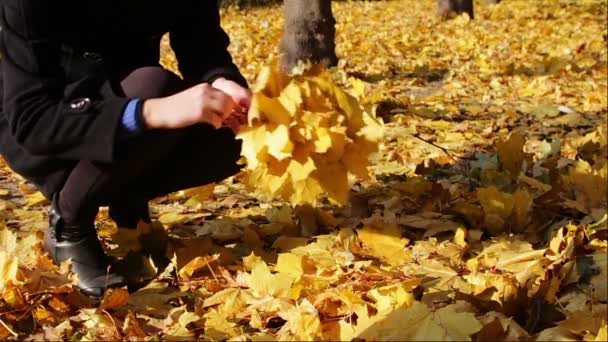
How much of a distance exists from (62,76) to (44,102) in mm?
86

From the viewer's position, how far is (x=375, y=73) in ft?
15.3

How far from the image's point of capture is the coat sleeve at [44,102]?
→ 1.41 meters

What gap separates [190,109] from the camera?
1.35m

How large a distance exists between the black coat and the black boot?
129 millimetres

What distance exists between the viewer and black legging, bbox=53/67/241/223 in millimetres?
1541

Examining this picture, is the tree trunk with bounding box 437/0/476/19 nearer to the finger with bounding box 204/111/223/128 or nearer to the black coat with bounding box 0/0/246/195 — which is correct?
the black coat with bounding box 0/0/246/195

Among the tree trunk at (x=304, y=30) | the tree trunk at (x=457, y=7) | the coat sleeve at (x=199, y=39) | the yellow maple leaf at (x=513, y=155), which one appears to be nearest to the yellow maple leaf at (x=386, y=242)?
the coat sleeve at (x=199, y=39)

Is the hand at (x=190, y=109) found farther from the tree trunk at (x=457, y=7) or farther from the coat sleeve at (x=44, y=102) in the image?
the tree trunk at (x=457, y=7)

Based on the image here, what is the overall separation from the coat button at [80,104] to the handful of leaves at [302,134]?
1.12ft

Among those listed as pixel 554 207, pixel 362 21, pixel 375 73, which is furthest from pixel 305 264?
pixel 362 21

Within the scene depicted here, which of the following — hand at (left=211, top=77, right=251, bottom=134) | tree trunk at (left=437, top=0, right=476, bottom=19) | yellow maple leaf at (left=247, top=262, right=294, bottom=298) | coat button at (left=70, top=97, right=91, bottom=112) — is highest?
coat button at (left=70, top=97, right=91, bottom=112)

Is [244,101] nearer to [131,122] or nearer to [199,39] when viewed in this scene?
[131,122]

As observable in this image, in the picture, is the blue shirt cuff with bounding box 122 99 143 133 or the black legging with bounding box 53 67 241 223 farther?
the black legging with bounding box 53 67 241 223

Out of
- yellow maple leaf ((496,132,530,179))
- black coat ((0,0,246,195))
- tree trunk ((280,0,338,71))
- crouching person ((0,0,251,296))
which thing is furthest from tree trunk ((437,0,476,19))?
black coat ((0,0,246,195))
